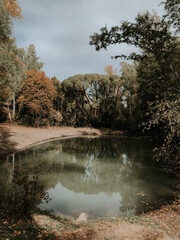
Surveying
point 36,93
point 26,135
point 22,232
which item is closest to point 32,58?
point 36,93

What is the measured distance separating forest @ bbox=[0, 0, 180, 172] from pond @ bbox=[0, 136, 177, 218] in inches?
73.6

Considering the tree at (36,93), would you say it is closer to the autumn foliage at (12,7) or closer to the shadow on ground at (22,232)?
the autumn foliage at (12,7)

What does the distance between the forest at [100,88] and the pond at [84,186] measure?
73.6 inches

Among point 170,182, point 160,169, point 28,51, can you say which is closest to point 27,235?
point 170,182

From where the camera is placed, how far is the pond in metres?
7.14

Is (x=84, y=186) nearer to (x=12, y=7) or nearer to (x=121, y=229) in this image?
(x=121, y=229)

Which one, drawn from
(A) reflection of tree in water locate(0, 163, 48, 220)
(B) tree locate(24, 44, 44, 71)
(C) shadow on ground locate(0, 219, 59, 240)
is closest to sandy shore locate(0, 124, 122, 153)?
(A) reflection of tree in water locate(0, 163, 48, 220)

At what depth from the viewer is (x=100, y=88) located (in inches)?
1674

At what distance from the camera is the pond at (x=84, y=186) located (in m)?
7.14

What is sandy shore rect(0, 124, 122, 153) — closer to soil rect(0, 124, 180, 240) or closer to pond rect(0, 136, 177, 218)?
pond rect(0, 136, 177, 218)

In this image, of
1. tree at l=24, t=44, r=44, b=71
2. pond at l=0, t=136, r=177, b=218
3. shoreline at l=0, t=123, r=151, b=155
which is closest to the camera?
pond at l=0, t=136, r=177, b=218

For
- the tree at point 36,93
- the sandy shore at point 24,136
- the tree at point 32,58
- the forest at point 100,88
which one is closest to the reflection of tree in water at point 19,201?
the forest at point 100,88

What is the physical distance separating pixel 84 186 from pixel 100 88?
3440 cm

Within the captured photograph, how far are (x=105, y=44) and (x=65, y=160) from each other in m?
11.4
